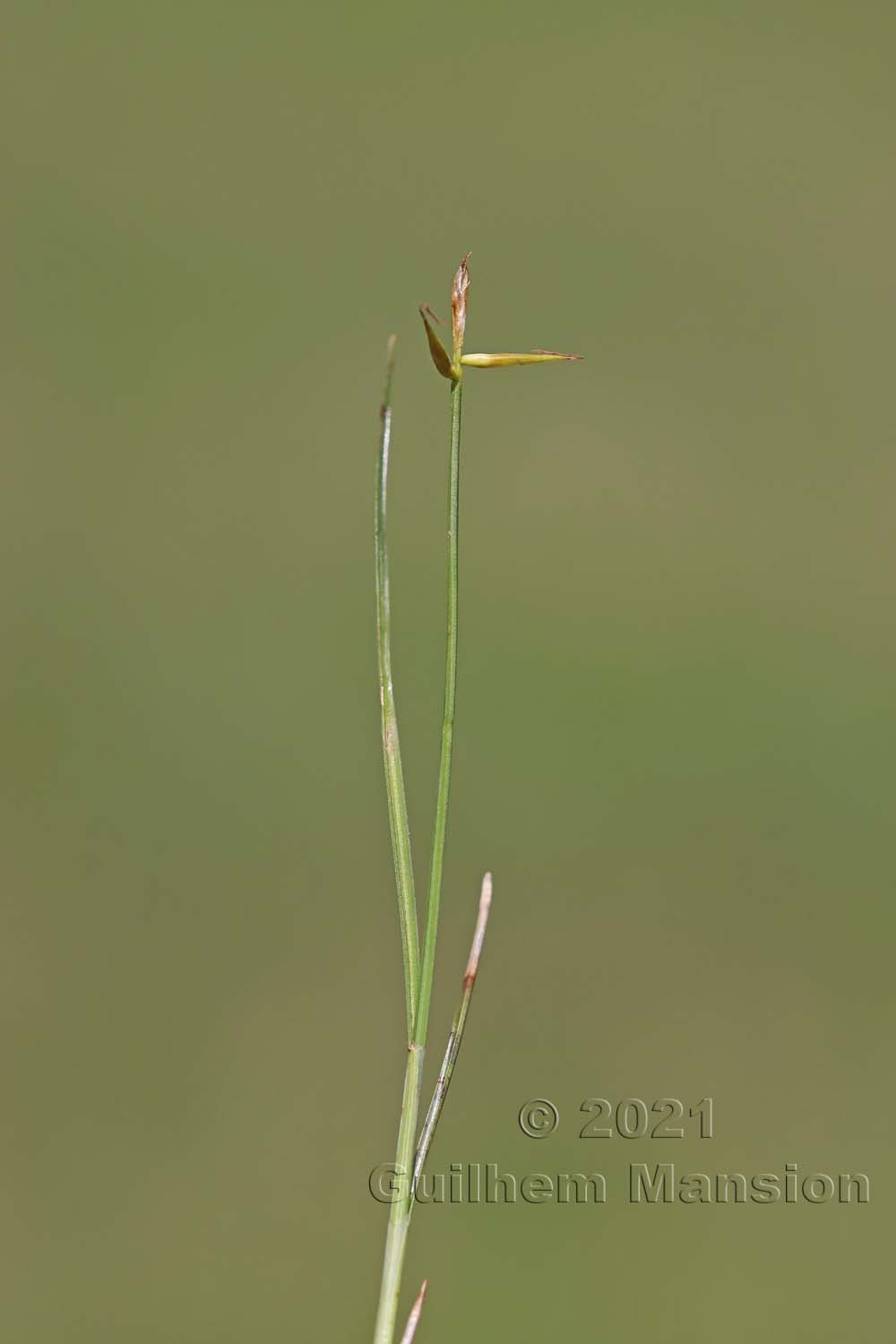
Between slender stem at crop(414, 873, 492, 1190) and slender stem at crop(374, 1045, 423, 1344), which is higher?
slender stem at crop(414, 873, 492, 1190)

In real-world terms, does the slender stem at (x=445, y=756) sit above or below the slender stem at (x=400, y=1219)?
above

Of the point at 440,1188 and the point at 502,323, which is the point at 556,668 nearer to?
the point at 502,323

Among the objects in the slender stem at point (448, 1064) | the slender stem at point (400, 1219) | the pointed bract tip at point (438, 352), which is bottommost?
the slender stem at point (400, 1219)

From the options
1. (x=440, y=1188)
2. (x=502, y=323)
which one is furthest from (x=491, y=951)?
(x=440, y=1188)

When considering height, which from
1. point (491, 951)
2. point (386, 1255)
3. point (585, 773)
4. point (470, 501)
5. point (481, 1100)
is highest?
point (470, 501)

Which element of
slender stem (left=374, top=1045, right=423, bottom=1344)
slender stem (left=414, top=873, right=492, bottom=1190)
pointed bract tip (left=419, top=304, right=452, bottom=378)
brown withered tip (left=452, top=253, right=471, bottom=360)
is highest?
brown withered tip (left=452, top=253, right=471, bottom=360)
